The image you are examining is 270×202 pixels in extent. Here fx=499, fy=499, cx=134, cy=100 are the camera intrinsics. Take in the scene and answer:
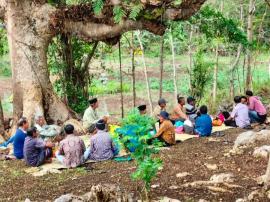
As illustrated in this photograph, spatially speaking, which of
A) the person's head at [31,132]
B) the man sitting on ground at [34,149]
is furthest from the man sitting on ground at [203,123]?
the person's head at [31,132]

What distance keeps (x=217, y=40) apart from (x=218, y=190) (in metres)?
9.96

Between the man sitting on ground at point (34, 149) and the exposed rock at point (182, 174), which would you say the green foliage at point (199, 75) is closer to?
the man sitting on ground at point (34, 149)

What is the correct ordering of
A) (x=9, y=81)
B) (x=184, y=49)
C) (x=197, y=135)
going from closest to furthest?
(x=197, y=135) → (x=9, y=81) → (x=184, y=49)

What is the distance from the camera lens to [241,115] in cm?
1233

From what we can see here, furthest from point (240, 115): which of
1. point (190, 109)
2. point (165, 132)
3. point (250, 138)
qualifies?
A: point (250, 138)

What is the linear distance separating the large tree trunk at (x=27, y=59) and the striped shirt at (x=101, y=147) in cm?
356

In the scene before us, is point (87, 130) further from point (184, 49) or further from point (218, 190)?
point (184, 49)

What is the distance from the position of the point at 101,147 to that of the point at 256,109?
16.6 ft

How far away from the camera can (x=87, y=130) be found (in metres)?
12.7

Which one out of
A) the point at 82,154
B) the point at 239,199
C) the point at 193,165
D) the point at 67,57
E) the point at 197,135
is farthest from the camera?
the point at 67,57

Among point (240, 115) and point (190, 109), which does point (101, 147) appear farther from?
point (240, 115)

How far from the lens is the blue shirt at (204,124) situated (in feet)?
36.9

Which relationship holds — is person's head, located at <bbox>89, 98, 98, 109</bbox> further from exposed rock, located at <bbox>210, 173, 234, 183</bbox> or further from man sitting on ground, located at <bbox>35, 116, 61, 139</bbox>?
exposed rock, located at <bbox>210, 173, 234, 183</bbox>

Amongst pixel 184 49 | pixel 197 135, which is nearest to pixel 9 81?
pixel 184 49
